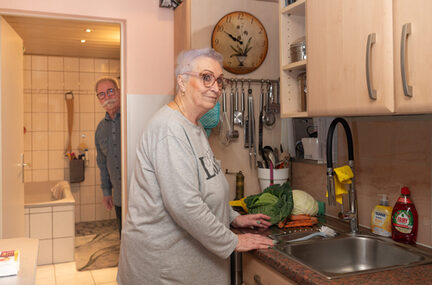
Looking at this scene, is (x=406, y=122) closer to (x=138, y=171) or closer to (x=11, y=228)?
(x=138, y=171)

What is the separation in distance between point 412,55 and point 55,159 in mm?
4759

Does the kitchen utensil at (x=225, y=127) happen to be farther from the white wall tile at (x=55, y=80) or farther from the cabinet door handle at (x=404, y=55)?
the white wall tile at (x=55, y=80)

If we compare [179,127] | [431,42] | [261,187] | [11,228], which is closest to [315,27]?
[431,42]

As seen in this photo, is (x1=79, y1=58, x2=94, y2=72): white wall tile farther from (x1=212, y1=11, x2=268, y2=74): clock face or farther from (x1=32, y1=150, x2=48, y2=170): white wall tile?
(x1=212, y1=11, x2=268, y2=74): clock face

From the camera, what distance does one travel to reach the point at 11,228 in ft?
8.98

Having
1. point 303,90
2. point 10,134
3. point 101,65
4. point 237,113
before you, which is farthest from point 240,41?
point 101,65

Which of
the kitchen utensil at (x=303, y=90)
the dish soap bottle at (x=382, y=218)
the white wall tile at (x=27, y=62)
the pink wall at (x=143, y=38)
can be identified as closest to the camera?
the dish soap bottle at (x=382, y=218)

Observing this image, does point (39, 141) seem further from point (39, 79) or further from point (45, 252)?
point (45, 252)

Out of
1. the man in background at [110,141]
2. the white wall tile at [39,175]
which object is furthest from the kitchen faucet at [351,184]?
the white wall tile at [39,175]

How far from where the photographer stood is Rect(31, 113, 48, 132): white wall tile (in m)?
4.93

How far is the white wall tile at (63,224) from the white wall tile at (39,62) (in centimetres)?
221

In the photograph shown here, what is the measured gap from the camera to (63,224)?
11.9 feet

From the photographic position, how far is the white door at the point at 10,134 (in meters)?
2.55

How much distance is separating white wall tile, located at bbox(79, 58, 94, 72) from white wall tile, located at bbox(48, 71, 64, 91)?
28 cm
